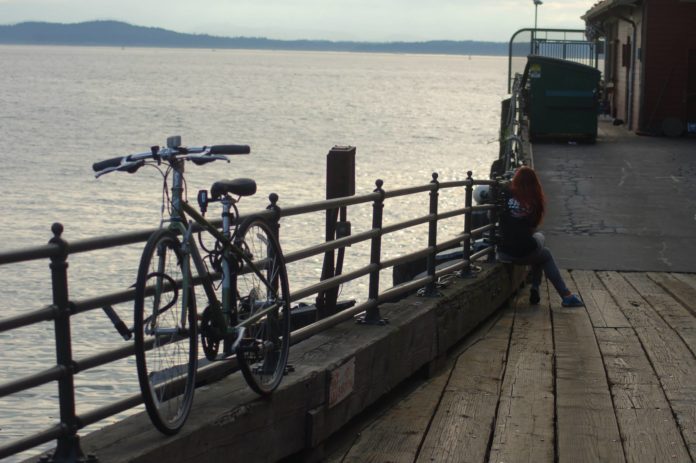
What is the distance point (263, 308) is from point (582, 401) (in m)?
2.53

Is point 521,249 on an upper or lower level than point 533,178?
lower

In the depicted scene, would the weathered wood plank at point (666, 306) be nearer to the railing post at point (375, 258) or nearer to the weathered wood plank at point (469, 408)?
the weathered wood plank at point (469, 408)

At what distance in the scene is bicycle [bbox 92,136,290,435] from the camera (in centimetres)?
446

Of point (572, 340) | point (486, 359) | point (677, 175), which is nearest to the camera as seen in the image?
point (486, 359)

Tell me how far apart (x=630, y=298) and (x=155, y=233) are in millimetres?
8136

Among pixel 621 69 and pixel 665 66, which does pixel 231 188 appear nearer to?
pixel 665 66

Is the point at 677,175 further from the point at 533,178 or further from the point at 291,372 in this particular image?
the point at 291,372

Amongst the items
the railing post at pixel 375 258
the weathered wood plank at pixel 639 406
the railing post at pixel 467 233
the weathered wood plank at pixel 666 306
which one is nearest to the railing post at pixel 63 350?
the weathered wood plank at pixel 639 406

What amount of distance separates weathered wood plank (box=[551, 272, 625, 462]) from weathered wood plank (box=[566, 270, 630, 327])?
10.9 inches

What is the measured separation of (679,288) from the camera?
40.8 feet

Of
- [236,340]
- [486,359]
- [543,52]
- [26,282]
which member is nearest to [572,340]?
[486,359]

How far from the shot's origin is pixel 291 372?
588cm

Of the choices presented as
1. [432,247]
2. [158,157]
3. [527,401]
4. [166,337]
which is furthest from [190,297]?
[432,247]

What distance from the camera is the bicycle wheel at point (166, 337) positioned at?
14.2 ft
